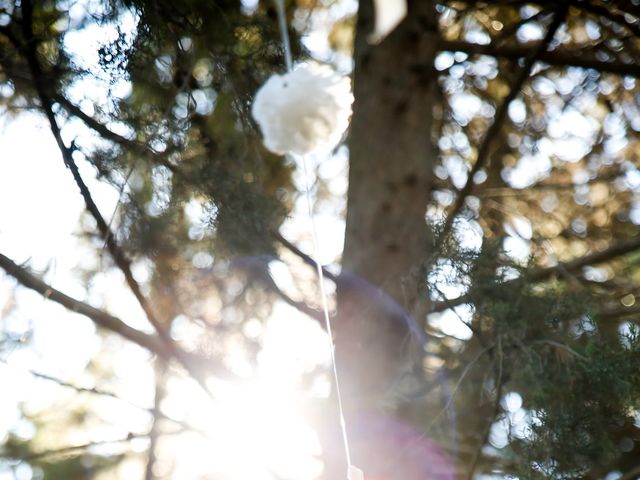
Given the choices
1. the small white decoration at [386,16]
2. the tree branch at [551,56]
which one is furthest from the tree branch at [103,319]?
the tree branch at [551,56]

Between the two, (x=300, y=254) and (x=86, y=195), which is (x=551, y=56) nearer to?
(x=300, y=254)

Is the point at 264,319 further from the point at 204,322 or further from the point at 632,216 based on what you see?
the point at 632,216

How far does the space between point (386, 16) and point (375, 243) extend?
2.70 feet

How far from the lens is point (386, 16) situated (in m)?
2.82

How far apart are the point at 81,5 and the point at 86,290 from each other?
3.37 ft

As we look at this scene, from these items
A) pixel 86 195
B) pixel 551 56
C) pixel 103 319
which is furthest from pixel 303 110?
pixel 551 56

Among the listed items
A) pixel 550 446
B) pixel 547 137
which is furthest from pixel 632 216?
pixel 550 446

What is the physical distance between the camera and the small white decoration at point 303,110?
1824 mm

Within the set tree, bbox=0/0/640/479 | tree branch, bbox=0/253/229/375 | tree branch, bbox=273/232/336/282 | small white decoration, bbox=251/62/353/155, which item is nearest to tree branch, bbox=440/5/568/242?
tree, bbox=0/0/640/479

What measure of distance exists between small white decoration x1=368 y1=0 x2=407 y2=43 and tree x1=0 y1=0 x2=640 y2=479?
2.6 inches

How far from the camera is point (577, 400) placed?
219cm

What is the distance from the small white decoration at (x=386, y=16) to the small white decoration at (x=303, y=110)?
823mm

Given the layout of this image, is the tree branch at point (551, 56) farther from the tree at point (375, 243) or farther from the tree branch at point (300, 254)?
the tree branch at point (300, 254)

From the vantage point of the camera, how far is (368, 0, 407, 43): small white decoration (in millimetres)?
2689
